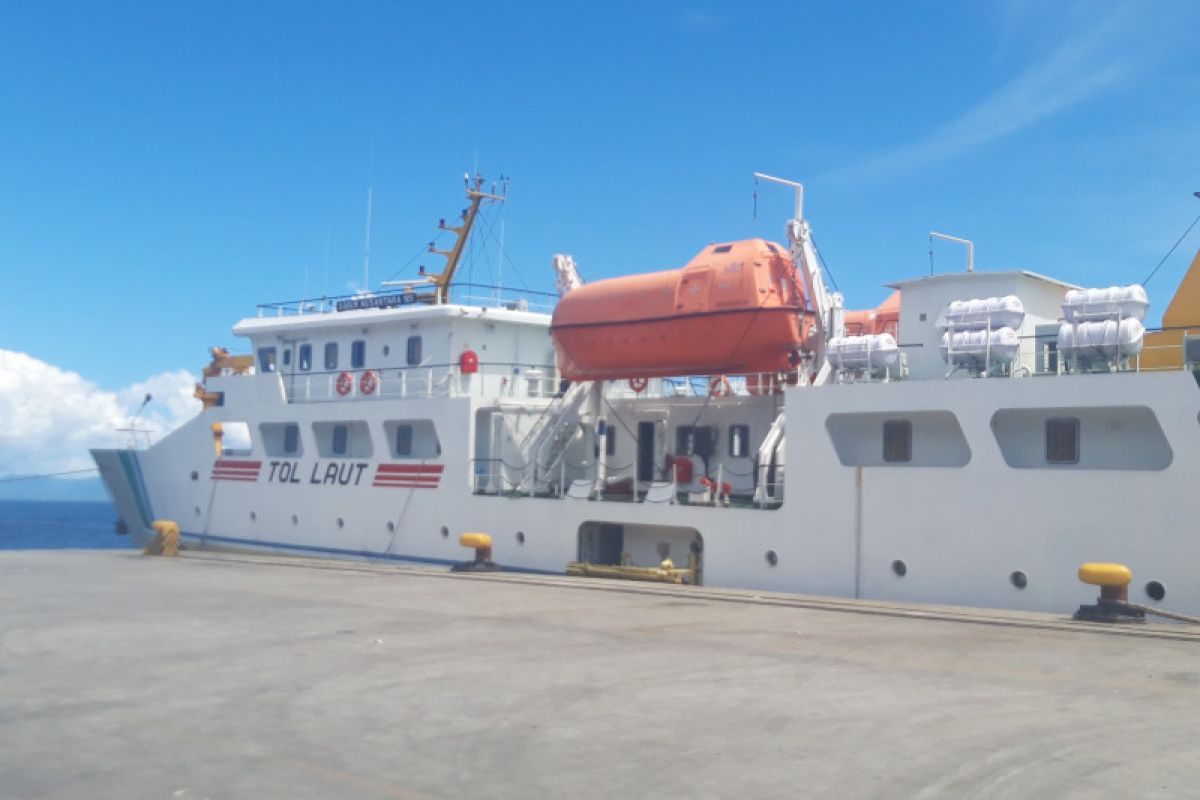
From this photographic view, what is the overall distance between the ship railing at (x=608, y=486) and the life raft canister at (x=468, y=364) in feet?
6.69

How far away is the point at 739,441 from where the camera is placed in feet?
66.4

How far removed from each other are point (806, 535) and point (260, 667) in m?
8.98

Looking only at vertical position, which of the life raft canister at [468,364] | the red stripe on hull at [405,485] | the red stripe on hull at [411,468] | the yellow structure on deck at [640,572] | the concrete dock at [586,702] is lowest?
the concrete dock at [586,702]

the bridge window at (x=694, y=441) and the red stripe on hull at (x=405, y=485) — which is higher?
the bridge window at (x=694, y=441)

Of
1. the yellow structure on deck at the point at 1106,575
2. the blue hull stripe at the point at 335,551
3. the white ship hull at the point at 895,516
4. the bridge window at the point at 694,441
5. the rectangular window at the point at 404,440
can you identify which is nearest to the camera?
the yellow structure on deck at the point at 1106,575

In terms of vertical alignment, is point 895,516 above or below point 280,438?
below

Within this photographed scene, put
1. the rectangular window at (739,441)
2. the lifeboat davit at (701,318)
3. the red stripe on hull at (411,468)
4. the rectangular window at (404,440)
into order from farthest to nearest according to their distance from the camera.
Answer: the rectangular window at (404,440) → the red stripe on hull at (411,468) → the rectangular window at (739,441) → the lifeboat davit at (701,318)

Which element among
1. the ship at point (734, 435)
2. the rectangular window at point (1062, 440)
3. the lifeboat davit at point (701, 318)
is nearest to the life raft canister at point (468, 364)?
the ship at point (734, 435)

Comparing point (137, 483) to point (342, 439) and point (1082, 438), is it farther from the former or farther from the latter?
point (1082, 438)

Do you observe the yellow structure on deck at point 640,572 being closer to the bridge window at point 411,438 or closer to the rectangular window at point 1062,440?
the bridge window at point 411,438

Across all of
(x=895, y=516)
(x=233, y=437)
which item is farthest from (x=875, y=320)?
(x=233, y=437)

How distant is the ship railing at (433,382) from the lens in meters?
23.6

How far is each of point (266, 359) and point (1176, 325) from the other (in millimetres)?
20482

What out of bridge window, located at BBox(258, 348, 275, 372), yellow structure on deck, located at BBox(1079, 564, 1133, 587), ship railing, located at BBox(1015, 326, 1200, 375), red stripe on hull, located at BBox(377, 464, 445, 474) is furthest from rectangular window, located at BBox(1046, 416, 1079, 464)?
bridge window, located at BBox(258, 348, 275, 372)
